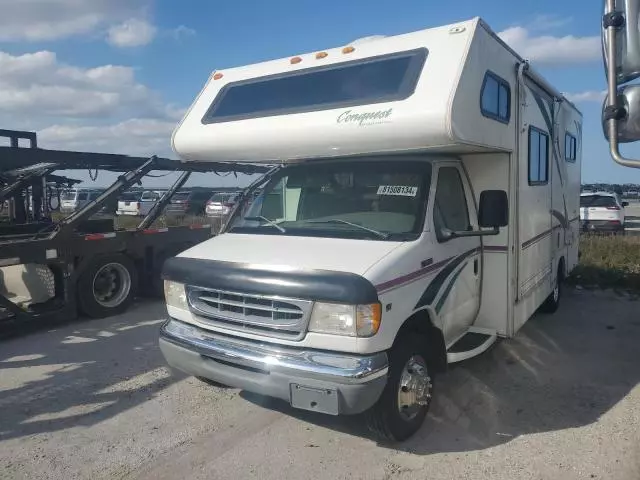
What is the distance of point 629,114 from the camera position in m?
2.88

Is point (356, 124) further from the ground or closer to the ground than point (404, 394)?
further from the ground

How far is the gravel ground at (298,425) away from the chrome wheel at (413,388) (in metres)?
0.26

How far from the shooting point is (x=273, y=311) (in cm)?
371

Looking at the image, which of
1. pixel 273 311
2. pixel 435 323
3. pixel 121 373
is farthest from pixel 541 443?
pixel 121 373

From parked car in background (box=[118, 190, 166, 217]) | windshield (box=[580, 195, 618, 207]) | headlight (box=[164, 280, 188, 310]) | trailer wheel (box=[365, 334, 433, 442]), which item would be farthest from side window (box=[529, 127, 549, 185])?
parked car in background (box=[118, 190, 166, 217])

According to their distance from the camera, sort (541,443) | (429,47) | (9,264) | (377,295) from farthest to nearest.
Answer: (9,264) → (429,47) → (541,443) → (377,295)

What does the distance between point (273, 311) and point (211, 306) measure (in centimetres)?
61

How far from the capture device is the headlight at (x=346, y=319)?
11.4 feet

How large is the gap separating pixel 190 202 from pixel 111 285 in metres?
21.4

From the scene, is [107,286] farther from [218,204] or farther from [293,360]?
[218,204]

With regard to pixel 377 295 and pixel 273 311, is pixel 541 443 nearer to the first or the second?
pixel 377 295

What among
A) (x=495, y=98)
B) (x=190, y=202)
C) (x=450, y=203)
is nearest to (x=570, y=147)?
(x=495, y=98)

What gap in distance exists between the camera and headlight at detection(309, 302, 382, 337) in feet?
11.4

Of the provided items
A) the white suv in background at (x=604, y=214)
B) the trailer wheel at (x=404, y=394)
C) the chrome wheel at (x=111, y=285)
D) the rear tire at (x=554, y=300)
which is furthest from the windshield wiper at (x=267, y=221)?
the white suv in background at (x=604, y=214)
